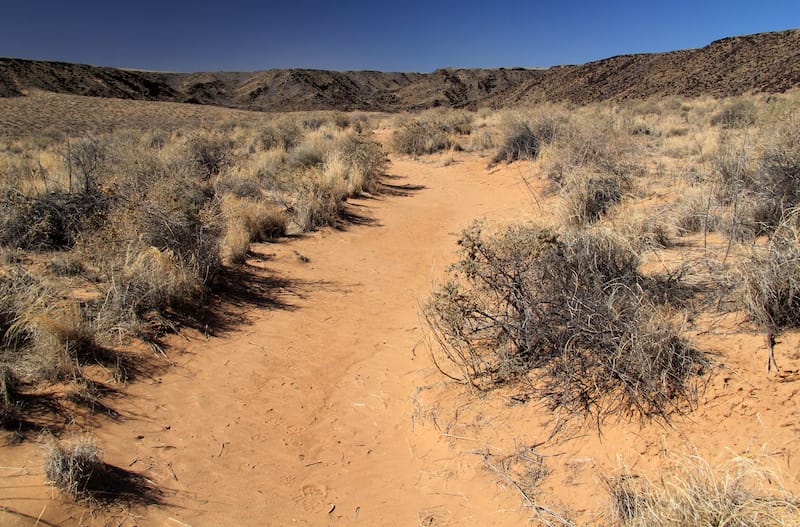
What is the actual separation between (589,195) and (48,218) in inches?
289

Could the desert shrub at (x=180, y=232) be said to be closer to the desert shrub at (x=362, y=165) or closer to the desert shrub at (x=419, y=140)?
the desert shrub at (x=362, y=165)

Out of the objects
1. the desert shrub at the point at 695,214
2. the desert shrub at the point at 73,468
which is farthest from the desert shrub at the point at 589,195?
the desert shrub at the point at 73,468

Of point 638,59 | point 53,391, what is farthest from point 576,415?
point 638,59

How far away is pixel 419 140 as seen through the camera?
56.7ft

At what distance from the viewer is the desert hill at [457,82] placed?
1093 inches

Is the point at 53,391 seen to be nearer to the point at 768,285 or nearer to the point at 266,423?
the point at 266,423

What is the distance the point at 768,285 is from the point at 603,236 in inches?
54.5

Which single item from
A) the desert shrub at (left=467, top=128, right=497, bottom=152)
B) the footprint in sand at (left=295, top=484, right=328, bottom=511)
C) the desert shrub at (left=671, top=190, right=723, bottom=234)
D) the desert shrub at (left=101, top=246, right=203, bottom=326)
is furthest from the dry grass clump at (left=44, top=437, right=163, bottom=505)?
the desert shrub at (left=467, top=128, right=497, bottom=152)

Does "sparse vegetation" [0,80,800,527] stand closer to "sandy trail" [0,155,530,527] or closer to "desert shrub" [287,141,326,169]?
"sandy trail" [0,155,530,527]

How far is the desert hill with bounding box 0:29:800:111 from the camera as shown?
1093 inches

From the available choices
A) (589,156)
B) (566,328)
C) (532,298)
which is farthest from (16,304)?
(589,156)

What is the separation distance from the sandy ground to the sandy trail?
0.5 inches

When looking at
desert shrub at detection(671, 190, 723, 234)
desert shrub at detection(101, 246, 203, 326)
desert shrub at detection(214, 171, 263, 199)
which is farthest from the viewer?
desert shrub at detection(214, 171, 263, 199)

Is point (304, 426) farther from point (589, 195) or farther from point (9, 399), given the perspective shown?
point (589, 195)
